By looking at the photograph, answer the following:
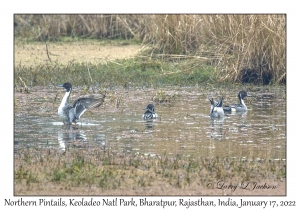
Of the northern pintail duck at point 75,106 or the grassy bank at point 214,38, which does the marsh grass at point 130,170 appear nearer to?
the northern pintail duck at point 75,106

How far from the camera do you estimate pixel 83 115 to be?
40.4 feet

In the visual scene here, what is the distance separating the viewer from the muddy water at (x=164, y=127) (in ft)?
31.2

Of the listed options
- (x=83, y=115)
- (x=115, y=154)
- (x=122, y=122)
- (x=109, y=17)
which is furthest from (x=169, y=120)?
(x=109, y=17)

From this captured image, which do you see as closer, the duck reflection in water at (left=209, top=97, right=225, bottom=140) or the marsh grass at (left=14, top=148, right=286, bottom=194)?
the marsh grass at (left=14, top=148, right=286, bottom=194)

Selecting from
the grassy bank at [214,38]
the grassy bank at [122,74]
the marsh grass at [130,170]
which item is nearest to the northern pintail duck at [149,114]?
the marsh grass at [130,170]

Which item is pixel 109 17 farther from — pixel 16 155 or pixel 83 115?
pixel 16 155

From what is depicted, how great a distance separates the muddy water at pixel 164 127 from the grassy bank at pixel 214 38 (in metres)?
0.78

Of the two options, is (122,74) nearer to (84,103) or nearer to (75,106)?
(84,103)

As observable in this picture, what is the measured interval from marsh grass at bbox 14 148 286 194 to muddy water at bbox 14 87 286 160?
41cm

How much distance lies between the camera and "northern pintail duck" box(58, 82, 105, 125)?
36.7 ft

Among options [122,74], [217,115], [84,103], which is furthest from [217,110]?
[122,74]

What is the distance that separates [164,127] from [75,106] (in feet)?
4.67

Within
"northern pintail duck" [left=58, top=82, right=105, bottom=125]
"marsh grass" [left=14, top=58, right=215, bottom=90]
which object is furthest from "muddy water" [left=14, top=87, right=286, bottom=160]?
"marsh grass" [left=14, top=58, right=215, bottom=90]

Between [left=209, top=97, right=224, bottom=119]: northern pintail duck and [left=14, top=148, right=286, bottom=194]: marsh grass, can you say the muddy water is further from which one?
[left=14, top=148, right=286, bottom=194]: marsh grass
